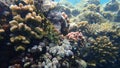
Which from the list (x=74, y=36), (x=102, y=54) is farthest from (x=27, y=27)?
(x=102, y=54)

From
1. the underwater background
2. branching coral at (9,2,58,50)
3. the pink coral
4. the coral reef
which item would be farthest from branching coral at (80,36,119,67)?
the coral reef

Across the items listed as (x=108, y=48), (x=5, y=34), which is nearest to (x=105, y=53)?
(x=108, y=48)

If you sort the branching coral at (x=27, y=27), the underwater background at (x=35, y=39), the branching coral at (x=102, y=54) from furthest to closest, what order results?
1. the branching coral at (x=102, y=54)
2. the branching coral at (x=27, y=27)
3. the underwater background at (x=35, y=39)

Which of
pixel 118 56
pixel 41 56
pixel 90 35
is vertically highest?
pixel 41 56

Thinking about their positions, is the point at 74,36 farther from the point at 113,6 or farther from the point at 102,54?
the point at 113,6

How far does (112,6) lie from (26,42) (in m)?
14.0

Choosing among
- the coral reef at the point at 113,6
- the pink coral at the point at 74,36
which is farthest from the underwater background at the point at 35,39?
the coral reef at the point at 113,6

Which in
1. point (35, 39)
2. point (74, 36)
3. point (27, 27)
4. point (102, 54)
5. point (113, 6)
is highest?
point (27, 27)

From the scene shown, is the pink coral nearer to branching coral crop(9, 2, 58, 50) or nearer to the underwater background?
the underwater background

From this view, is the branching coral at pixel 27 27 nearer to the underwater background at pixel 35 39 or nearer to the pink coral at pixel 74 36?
the underwater background at pixel 35 39

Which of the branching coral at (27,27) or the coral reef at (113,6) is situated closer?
the branching coral at (27,27)

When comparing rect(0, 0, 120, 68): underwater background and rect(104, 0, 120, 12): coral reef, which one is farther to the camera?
rect(104, 0, 120, 12): coral reef

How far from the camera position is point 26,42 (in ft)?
19.7

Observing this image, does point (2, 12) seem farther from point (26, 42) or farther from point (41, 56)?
point (41, 56)
